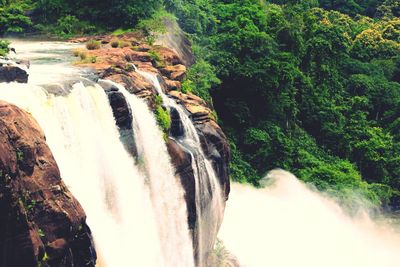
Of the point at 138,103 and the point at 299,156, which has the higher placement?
the point at 138,103

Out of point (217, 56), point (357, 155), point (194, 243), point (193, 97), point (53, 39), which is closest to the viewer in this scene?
point (194, 243)

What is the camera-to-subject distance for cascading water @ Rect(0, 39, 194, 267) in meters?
15.4

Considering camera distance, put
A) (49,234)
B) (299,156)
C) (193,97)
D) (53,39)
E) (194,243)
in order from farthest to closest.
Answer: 1. (299,156)
2. (53,39)
3. (193,97)
4. (194,243)
5. (49,234)

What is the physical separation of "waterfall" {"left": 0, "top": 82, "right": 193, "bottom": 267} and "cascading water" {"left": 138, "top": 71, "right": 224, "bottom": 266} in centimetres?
119

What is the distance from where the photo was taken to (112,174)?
16938 mm

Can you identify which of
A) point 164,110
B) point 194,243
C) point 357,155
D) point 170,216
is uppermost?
point 164,110

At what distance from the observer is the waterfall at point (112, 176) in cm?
1540

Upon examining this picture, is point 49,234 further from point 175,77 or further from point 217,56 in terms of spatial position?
point 217,56

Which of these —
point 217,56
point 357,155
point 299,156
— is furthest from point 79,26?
point 357,155

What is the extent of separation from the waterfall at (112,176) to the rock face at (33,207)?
1.60 meters

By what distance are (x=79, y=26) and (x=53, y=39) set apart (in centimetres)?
191

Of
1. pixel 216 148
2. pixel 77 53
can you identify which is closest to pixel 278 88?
pixel 216 148

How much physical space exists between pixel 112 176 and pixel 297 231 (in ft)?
55.1

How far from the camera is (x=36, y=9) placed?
3231cm
